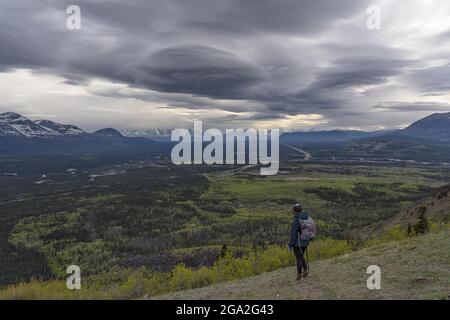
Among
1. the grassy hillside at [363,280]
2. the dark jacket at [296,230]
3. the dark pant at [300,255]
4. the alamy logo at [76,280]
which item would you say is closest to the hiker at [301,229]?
the dark jacket at [296,230]

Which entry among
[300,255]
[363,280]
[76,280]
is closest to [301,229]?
[300,255]

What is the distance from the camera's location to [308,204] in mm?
181750

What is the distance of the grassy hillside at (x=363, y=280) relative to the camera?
17.6 metres

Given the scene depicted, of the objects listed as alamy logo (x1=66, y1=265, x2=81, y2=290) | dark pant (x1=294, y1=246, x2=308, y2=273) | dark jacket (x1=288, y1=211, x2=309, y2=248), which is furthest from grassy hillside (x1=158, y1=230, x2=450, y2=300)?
alamy logo (x1=66, y1=265, x2=81, y2=290)

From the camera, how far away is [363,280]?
1978 cm

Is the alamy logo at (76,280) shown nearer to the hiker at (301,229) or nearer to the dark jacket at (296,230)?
the dark jacket at (296,230)

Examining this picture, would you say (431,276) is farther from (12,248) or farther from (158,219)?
(158,219)

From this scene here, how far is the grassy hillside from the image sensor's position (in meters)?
17.6

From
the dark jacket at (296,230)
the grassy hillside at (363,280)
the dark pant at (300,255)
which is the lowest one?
the grassy hillside at (363,280)

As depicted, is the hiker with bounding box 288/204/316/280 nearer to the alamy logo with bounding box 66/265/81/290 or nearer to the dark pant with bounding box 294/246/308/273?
the dark pant with bounding box 294/246/308/273

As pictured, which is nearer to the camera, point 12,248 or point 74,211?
point 12,248
